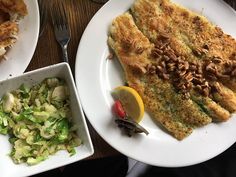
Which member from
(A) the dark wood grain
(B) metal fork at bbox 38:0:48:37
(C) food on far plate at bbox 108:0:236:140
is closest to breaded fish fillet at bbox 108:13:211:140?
(C) food on far plate at bbox 108:0:236:140

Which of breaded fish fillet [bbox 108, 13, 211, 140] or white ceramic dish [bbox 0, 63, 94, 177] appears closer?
white ceramic dish [bbox 0, 63, 94, 177]

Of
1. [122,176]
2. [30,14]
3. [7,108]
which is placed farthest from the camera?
[122,176]

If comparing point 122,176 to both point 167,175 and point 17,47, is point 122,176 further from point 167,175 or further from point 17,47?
point 17,47

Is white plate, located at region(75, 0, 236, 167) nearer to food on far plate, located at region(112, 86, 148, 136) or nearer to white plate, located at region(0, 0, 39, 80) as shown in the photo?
food on far plate, located at region(112, 86, 148, 136)

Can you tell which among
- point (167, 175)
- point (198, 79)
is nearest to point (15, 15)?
point (198, 79)

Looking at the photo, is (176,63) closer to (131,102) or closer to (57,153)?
(131,102)

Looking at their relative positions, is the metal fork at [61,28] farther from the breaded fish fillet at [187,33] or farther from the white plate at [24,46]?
the breaded fish fillet at [187,33]
